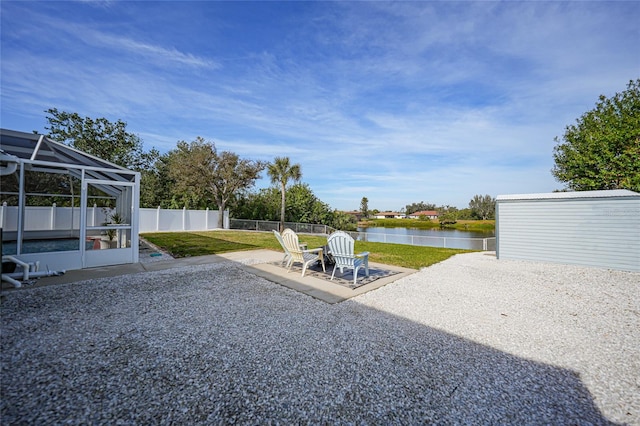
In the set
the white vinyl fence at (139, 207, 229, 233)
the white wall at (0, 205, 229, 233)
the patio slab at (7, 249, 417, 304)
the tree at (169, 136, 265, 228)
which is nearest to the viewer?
the patio slab at (7, 249, 417, 304)

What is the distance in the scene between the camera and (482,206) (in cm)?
7269

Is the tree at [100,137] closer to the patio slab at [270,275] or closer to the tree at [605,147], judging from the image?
the patio slab at [270,275]

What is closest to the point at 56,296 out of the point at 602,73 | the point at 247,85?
the point at 247,85

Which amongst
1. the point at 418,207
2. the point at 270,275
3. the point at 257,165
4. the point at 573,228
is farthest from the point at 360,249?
the point at 418,207

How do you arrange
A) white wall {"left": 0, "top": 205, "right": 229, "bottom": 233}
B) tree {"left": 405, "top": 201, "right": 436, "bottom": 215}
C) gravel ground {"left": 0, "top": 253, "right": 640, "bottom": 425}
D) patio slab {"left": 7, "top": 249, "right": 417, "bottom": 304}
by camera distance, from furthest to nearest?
tree {"left": 405, "top": 201, "right": 436, "bottom": 215} → white wall {"left": 0, "top": 205, "right": 229, "bottom": 233} → patio slab {"left": 7, "top": 249, "right": 417, "bottom": 304} → gravel ground {"left": 0, "top": 253, "right": 640, "bottom": 425}

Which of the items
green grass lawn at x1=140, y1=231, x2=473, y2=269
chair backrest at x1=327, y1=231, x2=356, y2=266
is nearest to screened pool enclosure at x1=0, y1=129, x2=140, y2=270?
green grass lawn at x1=140, y1=231, x2=473, y2=269

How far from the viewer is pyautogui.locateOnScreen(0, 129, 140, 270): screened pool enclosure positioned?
5449mm

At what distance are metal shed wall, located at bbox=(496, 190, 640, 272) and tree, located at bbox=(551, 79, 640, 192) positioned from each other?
9377 mm

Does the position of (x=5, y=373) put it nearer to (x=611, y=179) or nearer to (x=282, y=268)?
(x=282, y=268)

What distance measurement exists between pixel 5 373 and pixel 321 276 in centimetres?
461

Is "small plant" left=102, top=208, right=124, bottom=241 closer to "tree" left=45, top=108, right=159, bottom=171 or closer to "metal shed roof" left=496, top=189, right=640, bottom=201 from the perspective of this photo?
"metal shed roof" left=496, top=189, right=640, bottom=201

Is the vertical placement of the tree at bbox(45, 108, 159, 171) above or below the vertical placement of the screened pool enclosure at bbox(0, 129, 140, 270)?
above

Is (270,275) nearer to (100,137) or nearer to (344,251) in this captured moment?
(344,251)

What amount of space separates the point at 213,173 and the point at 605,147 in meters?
25.9
